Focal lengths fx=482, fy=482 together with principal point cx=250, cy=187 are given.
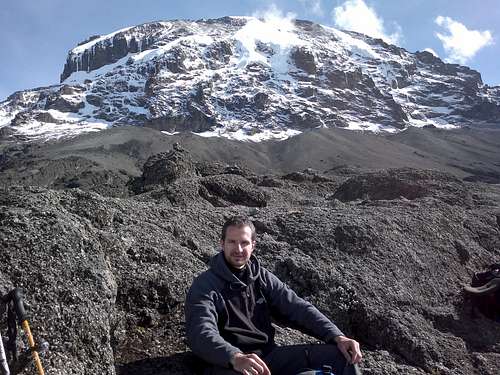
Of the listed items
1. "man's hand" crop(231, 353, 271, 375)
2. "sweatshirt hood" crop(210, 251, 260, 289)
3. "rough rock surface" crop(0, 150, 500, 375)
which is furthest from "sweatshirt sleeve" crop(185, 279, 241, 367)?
"rough rock surface" crop(0, 150, 500, 375)

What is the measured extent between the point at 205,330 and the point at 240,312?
2.06 ft

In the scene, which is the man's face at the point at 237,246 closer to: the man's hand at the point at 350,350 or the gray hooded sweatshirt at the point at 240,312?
the gray hooded sweatshirt at the point at 240,312

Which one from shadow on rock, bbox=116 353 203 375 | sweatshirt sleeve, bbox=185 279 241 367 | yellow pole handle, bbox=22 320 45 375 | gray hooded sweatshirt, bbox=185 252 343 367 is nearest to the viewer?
yellow pole handle, bbox=22 320 45 375

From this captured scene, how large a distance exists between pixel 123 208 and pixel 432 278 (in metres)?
7.01

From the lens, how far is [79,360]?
5336 mm

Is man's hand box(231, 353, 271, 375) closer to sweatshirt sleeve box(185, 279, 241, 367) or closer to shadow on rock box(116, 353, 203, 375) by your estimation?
sweatshirt sleeve box(185, 279, 241, 367)

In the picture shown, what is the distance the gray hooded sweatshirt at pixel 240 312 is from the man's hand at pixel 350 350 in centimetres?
22

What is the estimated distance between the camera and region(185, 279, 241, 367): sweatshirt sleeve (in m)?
4.89

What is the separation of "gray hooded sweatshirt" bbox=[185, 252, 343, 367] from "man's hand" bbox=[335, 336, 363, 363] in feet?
0.72

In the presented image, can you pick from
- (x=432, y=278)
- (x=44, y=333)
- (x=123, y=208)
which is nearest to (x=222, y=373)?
(x=44, y=333)

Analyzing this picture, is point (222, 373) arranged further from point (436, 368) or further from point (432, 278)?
point (432, 278)

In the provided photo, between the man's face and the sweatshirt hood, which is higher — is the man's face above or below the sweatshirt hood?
above

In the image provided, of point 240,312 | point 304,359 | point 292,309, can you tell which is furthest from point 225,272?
point 304,359

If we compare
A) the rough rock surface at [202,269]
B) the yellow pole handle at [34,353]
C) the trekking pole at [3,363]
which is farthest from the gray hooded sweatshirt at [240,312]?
the trekking pole at [3,363]
